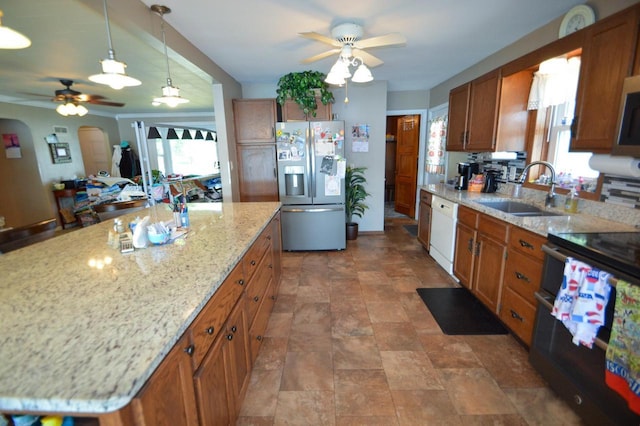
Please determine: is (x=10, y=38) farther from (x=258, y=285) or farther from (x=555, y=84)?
(x=555, y=84)

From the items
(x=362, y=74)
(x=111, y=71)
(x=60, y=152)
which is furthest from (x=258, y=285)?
(x=60, y=152)

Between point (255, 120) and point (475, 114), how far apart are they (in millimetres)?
2662

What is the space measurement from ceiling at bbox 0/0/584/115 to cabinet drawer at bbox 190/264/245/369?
177cm

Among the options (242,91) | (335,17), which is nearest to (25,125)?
(242,91)

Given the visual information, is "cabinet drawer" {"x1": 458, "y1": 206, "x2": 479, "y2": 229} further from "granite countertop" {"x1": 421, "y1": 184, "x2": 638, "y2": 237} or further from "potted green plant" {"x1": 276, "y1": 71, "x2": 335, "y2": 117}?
"potted green plant" {"x1": 276, "y1": 71, "x2": 335, "y2": 117}

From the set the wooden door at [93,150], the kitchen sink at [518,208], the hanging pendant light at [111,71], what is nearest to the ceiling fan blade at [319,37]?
the hanging pendant light at [111,71]

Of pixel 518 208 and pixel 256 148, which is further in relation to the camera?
pixel 256 148

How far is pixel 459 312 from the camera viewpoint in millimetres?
2389

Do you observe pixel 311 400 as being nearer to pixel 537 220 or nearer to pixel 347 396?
pixel 347 396

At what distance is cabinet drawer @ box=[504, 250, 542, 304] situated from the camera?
174 cm

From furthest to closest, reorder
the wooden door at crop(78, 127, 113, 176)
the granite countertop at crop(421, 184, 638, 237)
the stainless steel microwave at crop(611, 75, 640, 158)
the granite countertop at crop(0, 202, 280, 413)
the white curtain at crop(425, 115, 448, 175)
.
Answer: the wooden door at crop(78, 127, 113, 176)
the white curtain at crop(425, 115, 448, 175)
the granite countertop at crop(421, 184, 638, 237)
the stainless steel microwave at crop(611, 75, 640, 158)
the granite countertop at crop(0, 202, 280, 413)

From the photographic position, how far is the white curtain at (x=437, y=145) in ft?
14.3

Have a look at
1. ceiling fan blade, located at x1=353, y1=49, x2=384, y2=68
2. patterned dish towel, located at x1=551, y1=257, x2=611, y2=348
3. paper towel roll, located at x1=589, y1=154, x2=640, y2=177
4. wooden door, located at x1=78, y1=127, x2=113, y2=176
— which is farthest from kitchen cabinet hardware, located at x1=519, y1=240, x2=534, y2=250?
wooden door, located at x1=78, y1=127, x2=113, y2=176

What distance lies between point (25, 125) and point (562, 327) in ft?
26.3
